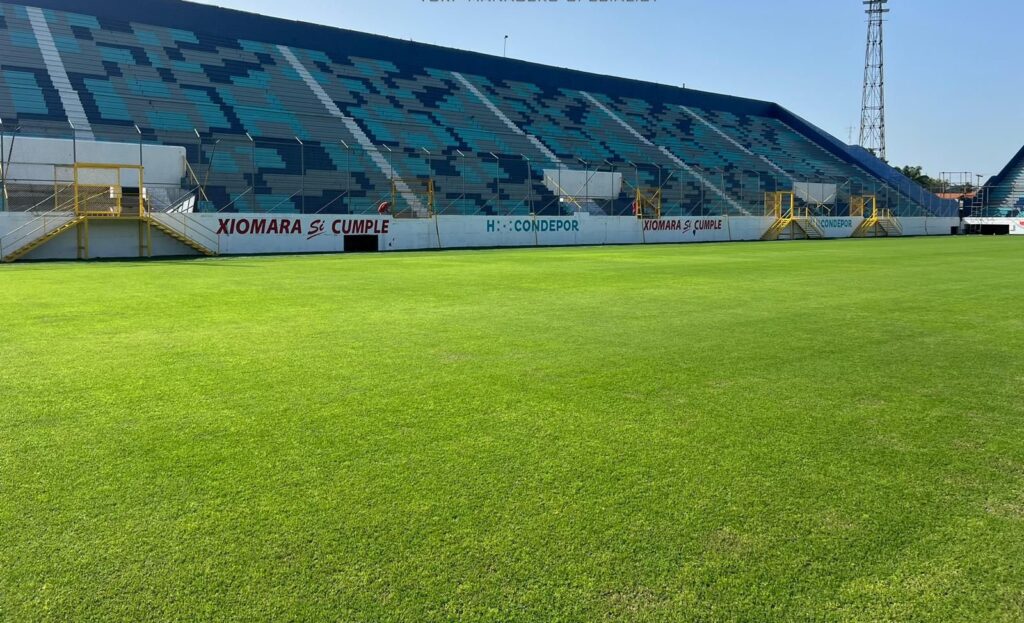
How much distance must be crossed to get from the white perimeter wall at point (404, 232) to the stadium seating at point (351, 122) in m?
1.55

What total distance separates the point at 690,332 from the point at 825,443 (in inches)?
137

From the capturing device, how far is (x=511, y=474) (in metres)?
3.28

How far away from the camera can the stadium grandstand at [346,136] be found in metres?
25.8

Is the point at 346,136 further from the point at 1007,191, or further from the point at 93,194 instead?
the point at 1007,191

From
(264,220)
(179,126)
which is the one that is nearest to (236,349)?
(264,220)

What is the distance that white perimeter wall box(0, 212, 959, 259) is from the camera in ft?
72.1

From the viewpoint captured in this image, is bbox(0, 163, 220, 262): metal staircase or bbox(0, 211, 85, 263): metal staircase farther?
bbox(0, 163, 220, 262): metal staircase

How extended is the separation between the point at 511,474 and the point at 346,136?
33.7m


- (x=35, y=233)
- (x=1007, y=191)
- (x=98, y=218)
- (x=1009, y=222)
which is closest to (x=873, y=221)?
(x=1009, y=222)

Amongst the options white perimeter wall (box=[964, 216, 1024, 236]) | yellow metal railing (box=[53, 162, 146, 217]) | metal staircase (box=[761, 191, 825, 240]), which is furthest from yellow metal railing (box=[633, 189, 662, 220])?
white perimeter wall (box=[964, 216, 1024, 236])

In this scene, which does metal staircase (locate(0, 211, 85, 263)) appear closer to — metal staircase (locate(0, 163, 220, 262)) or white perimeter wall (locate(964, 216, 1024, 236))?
metal staircase (locate(0, 163, 220, 262))

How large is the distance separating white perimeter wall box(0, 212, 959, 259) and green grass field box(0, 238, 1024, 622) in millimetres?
16601

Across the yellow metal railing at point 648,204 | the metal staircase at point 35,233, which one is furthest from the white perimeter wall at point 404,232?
the yellow metal railing at point 648,204

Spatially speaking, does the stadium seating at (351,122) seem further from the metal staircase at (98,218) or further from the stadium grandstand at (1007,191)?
the stadium grandstand at (1007,191)
